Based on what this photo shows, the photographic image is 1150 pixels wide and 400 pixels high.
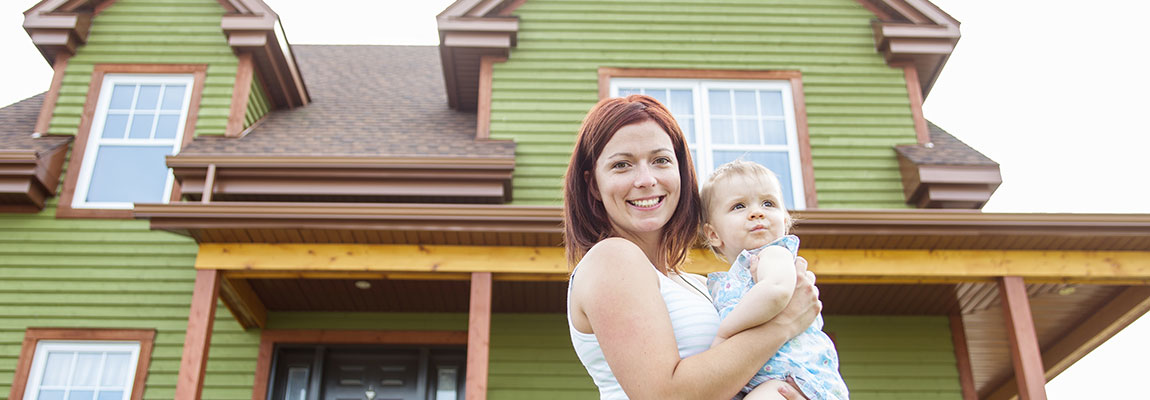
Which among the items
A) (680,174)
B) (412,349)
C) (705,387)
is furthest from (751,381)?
(412,349)

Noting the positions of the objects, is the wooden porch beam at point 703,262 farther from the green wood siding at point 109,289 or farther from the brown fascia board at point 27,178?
the brown fascia board at point 27,178

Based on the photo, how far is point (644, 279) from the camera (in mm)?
1837

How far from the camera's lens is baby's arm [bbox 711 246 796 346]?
1.81 m

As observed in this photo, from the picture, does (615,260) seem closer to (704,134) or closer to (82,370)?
(704,134)

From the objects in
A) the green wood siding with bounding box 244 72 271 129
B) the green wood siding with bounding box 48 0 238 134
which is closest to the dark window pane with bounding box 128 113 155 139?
the green wood siding with bounding box 48 0 238 134

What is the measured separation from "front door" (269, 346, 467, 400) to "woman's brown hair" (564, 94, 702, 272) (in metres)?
6.24

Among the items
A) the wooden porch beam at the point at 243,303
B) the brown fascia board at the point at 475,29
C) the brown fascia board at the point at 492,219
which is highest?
the brown fascia board at the point at 475,29

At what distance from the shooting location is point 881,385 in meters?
7.96

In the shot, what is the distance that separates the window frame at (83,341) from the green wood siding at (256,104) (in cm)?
231

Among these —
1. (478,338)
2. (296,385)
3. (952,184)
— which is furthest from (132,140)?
(952,184)

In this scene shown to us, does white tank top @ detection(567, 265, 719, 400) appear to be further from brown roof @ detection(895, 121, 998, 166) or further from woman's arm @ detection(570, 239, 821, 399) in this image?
brown roof @ detection(895, 121, 998, 166)

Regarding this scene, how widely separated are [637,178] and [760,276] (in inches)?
14.6

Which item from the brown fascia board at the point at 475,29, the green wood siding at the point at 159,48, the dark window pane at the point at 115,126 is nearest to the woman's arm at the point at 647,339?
the brown fascia board at the point at 475,29

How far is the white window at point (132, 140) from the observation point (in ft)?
27.9
